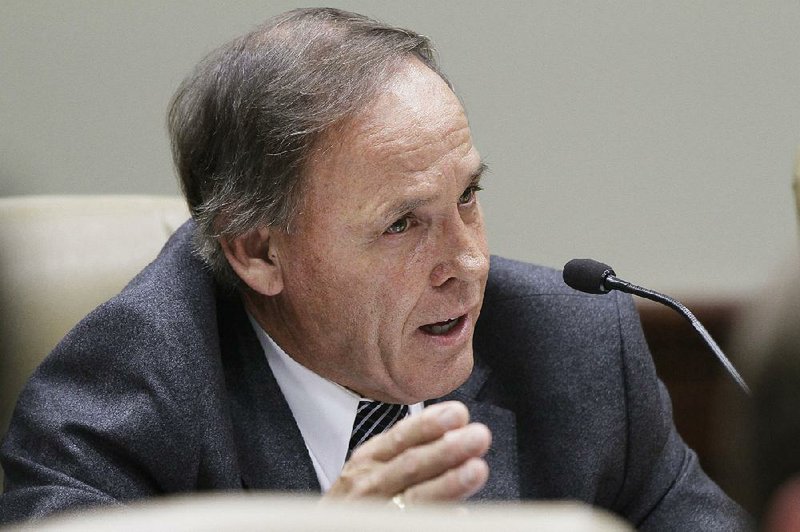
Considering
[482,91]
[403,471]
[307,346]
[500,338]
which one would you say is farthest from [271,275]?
[482,91]

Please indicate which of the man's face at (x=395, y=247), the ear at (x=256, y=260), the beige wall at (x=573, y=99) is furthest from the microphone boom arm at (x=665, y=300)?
the beige wall at (x=573, y=99)

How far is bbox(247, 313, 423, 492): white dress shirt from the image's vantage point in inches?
72.2

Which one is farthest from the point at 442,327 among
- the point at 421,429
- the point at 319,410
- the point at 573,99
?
the point at 573,99

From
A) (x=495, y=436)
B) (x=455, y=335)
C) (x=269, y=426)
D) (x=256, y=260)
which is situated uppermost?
(x=256, y=260)

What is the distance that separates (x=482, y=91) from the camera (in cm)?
309

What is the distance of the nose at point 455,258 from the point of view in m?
1.77

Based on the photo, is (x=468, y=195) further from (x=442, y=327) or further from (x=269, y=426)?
(x=269, y=426)

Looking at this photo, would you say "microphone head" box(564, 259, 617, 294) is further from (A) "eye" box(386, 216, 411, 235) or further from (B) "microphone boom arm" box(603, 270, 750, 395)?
(A) "eye" box(386, 216, 411, 235)

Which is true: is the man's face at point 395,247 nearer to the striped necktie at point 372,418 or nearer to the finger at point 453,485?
the striped necktie at point 372,418

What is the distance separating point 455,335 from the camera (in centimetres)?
181

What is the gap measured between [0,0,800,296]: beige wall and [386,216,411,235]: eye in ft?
4.41

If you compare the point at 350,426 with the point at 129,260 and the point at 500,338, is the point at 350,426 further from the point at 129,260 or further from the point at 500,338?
the point at 129,260

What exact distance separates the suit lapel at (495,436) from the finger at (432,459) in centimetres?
63

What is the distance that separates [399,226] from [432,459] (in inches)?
23.5
